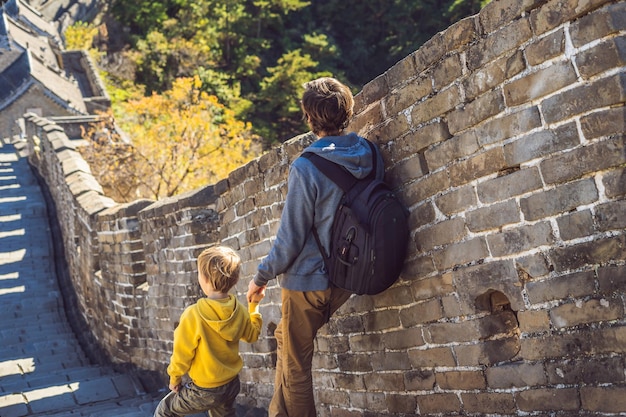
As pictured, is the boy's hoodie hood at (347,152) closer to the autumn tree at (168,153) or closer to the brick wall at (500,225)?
the brick wall at (500,225)

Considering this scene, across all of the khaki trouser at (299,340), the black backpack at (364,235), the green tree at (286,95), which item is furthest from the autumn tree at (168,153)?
the black backpack at (364,235)

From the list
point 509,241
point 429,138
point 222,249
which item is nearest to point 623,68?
point 509,241

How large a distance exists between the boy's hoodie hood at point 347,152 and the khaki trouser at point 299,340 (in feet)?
1.91

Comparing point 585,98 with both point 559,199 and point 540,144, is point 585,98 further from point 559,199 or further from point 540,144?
point 559,199

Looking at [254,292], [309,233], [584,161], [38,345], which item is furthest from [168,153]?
[584,161]

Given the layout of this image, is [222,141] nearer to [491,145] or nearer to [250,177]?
[250,177]

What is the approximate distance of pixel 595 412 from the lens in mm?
2688

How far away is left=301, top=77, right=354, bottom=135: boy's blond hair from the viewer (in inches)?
134

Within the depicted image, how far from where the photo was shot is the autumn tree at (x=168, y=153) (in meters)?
16.2

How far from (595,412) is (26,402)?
4.60m

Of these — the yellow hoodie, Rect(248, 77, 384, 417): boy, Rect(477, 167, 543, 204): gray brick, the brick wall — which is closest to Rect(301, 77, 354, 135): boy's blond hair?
Rect(248, 77, 384, 417): boy

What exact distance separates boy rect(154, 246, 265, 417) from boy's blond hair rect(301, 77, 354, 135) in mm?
929

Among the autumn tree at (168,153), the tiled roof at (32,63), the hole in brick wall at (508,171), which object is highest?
the tiled roof at (32,63)

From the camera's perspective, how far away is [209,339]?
399 cm
